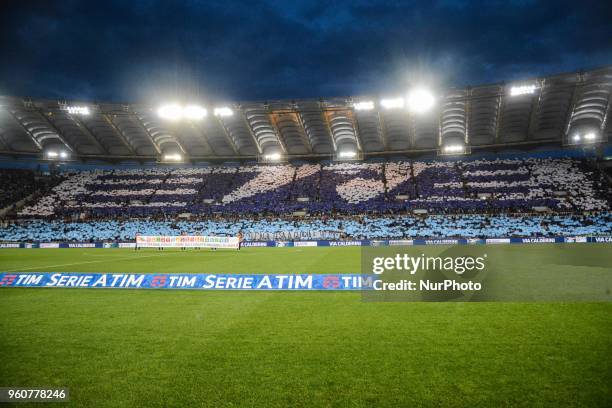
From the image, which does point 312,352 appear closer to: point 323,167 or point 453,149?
point 453,149

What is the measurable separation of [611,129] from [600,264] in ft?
123

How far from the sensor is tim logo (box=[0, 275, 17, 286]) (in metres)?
11.8

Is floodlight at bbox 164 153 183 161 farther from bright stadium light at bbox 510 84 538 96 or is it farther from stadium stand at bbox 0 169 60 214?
bright stadium light at bbox 510 84 538 96

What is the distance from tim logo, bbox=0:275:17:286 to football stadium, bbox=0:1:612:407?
56 millimetres

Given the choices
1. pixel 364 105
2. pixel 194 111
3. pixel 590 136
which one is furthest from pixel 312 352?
pixel 590 136

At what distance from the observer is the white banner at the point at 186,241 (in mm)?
31172

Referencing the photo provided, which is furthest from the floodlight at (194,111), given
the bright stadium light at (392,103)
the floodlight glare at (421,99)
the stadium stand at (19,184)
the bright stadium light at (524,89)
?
the bright stadium light at (524,89)

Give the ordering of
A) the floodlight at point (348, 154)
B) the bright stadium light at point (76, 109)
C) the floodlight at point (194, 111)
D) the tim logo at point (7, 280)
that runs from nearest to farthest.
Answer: the tim logo at point (7, 280) < the floodlight at point (194, 111) < the bright stadium light at point (76, 109) < the floodlight at point (348, 154)

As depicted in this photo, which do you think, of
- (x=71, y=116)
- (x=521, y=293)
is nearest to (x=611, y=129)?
(x=521, y=293)

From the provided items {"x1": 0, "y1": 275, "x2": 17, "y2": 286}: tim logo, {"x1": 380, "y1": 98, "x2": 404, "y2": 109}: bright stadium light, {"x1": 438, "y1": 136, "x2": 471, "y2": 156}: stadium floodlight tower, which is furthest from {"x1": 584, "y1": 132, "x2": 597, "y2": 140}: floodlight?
{"x1": 0, "y1": 275, "x2": 17, "y2": 286}: tim logo

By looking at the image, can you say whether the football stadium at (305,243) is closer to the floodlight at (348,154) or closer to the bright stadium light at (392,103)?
the bright stadium light at (392,103)

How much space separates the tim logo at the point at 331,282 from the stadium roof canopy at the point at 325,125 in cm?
3059

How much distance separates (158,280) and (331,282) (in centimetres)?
549

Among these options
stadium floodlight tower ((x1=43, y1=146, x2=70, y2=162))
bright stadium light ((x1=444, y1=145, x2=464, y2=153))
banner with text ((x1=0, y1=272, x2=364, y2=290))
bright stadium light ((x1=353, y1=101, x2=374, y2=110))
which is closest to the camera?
banner with text ((x1=0, y1=272, x2=364, y2=290))
